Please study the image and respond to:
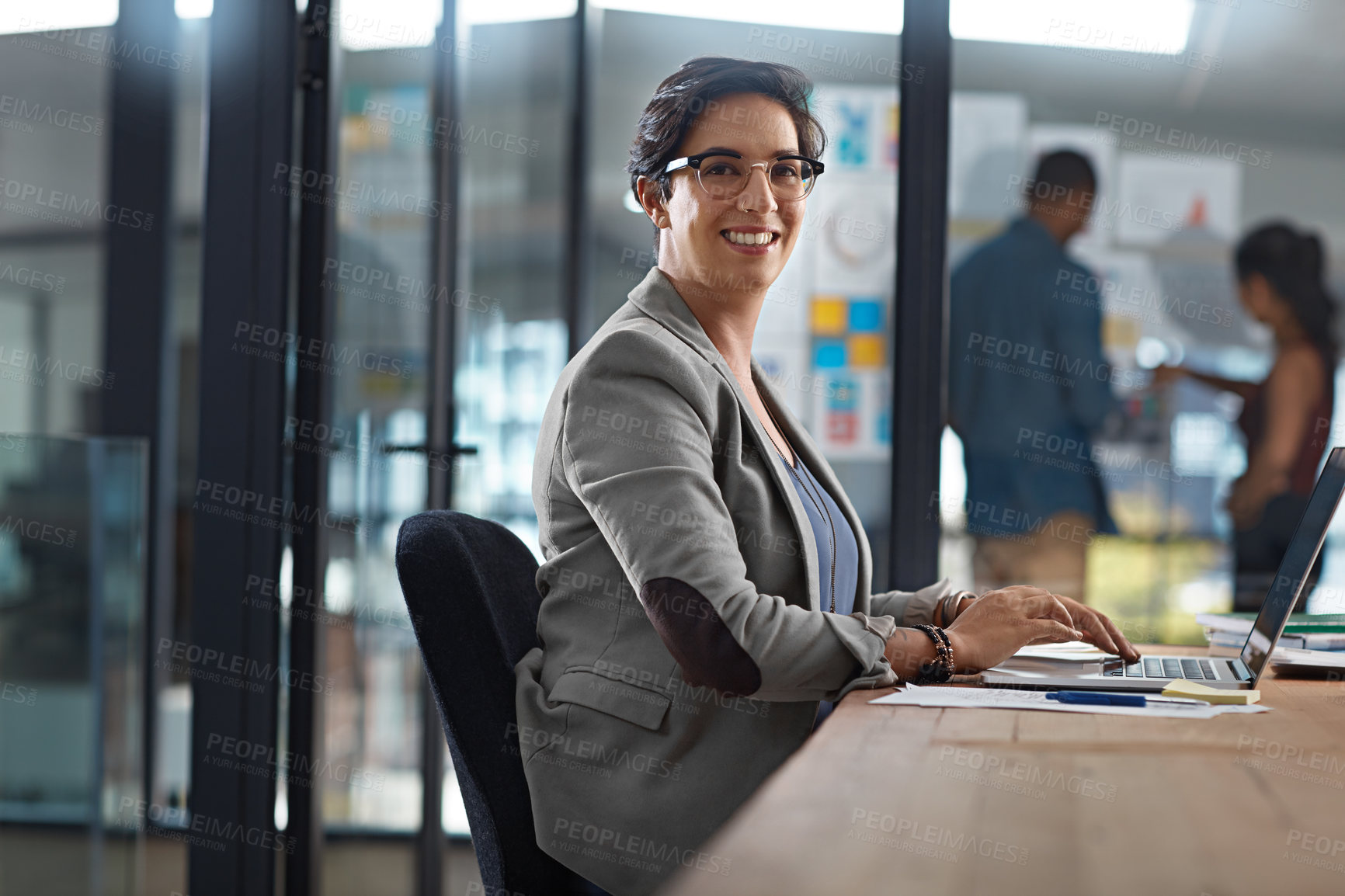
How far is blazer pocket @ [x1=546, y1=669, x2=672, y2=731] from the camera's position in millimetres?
1211

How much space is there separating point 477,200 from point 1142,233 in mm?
1505

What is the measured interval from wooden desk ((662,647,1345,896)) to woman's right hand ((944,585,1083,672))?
0.21 meters

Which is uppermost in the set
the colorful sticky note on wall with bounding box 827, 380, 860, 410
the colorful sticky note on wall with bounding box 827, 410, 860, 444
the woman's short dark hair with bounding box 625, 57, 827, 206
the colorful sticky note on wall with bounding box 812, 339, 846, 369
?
the woman's short dark hair with bounding box 625, 57, 827, 206

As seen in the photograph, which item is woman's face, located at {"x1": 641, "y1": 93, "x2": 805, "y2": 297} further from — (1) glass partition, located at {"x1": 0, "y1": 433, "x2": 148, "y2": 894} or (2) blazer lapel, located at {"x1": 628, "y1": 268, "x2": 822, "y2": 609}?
(1) glass partition, located at {"x1": 0, "y1": 433, "x2": 148, "y2": 894}

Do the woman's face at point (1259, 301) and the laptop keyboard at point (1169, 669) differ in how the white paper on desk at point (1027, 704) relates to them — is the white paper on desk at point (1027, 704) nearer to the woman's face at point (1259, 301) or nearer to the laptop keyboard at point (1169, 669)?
the laptop keyboard at point (1169, 669)

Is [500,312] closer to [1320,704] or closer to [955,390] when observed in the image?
[955,390]

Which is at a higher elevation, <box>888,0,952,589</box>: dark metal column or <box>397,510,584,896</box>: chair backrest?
<box>888,0,952,589</box>: dark metal column

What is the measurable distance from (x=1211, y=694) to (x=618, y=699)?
622 millimetres

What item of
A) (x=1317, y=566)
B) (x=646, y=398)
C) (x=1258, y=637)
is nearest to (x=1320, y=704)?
(x=1258, y=637)

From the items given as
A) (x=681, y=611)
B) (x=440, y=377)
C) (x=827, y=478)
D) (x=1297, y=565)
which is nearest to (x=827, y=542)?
(x=827, y=478)

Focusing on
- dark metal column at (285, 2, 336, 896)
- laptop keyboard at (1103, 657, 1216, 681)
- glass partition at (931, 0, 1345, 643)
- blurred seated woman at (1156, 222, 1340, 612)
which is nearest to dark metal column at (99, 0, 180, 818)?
dark metal column at (285, 2, 336, 896)

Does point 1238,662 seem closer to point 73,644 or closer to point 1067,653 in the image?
point 1067,653

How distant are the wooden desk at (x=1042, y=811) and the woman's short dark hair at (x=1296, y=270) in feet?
5.63

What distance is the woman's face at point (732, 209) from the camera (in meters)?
1.46
